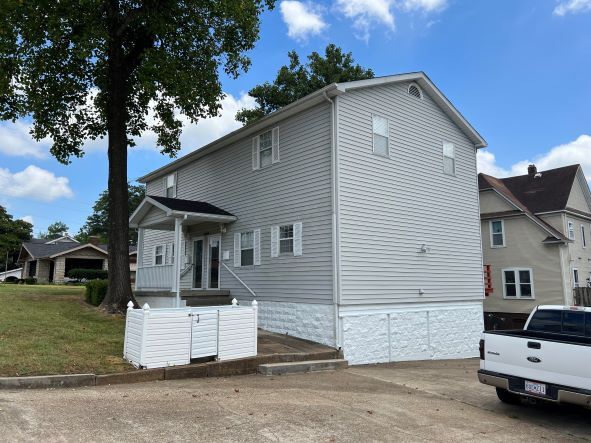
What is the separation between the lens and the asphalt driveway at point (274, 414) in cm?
545

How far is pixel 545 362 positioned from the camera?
20.9ft

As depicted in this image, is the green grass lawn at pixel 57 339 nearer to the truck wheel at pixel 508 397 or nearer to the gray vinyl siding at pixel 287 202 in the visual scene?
the gray vinyl siding at pixel 287 202

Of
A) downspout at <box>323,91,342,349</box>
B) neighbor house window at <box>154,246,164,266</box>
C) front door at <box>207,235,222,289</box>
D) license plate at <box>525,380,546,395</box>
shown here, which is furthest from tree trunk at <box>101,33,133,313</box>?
license plate at <box>525,380,546,395</box>

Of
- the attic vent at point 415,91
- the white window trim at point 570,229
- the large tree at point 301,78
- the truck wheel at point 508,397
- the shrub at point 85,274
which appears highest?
the large tree at point 301,78

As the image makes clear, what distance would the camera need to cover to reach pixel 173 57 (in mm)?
15016

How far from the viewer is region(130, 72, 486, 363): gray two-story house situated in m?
12.8

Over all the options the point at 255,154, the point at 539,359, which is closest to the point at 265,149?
the point at 255,154

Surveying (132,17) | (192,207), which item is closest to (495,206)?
(192,207)

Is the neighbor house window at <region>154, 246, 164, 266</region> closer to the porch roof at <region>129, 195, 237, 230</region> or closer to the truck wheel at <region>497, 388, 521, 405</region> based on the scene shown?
the porch roof at <region>129, 195, 237, 230</region>

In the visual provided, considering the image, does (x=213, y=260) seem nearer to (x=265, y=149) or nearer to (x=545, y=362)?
(x=265, y=149)

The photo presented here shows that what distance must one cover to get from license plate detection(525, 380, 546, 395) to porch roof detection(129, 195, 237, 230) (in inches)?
423

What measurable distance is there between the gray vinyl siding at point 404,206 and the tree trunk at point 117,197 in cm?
691

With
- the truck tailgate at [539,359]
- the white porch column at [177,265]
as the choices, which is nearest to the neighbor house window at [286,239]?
the white porch column at [177,265]

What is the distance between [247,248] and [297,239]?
2635mm
